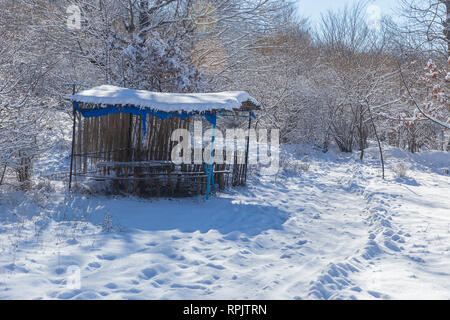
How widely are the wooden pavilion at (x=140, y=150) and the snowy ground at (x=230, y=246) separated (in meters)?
0.65

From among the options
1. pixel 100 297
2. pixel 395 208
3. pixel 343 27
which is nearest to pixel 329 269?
pixel 100 297

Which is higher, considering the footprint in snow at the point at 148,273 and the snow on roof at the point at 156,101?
the snow on roof at the point at 156,101

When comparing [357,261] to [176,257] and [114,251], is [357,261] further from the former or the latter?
[114,251]

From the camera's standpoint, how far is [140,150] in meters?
9.00

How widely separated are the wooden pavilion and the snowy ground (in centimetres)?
65

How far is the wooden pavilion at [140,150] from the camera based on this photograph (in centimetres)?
816

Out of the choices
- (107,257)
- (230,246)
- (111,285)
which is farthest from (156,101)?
(111,285)

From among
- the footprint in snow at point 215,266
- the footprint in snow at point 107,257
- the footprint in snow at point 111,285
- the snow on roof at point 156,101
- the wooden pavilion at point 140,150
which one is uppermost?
the snow on roof at point 156,101

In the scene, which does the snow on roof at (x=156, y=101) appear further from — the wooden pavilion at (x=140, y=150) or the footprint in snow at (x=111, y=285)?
the footprint in snow at (x=111, y=285)

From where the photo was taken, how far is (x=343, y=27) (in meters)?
30.3

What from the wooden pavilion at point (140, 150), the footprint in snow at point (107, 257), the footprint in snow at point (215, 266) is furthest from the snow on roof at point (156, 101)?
the footprint in snow at point (215, 266)

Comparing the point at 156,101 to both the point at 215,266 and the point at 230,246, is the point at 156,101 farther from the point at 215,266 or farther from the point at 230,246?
the point at 215,266

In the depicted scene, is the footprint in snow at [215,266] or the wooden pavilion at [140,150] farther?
the wooden pavilion at [140,150]
